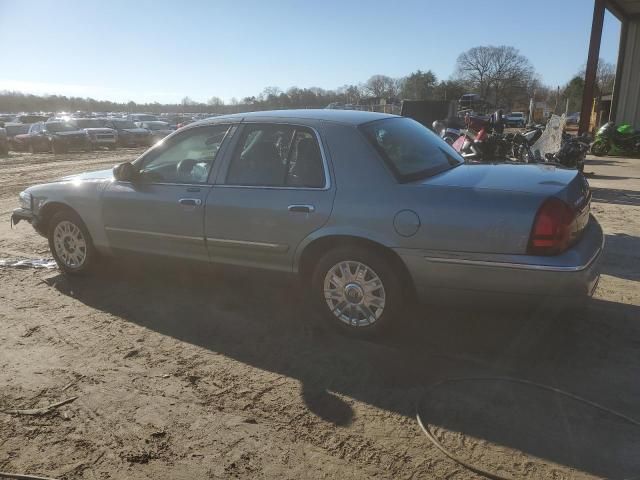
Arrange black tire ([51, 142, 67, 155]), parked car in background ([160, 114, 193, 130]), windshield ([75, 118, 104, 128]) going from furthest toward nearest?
parked car in background ([160, 114, 193, 130]) < windshield ([75, 118, 104, 128]) < black tire ([51, 142, 67, 155])

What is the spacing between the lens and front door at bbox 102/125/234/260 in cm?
439

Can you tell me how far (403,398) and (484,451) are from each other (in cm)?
61

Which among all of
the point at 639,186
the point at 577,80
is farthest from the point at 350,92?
the point at 639,186

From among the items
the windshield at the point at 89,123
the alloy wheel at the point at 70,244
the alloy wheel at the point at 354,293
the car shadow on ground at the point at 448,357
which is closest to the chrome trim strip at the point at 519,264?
the car shadow on ground at the point at 448,357

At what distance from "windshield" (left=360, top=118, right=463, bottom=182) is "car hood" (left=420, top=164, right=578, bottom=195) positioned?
133 millimetres

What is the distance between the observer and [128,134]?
2872 cm

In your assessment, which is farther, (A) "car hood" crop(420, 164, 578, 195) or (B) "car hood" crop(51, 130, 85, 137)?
(B) "car hood" crop(51, 130, 85, 137)

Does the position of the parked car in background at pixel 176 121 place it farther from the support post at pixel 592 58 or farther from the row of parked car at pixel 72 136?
the support post at pixel 592 58

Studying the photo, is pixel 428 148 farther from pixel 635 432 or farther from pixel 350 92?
pixel 350 92

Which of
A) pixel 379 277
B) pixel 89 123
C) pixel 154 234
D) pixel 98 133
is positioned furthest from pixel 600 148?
pixel 89 123

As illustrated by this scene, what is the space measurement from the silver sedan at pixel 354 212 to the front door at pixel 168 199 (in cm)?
1

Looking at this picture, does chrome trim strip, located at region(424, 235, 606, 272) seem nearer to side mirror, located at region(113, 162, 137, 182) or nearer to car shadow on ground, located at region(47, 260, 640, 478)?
car shadow on ground, located at region(47, 260, 640, 478)

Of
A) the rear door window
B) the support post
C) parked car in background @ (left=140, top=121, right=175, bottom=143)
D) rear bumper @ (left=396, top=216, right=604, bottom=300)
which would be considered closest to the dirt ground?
rear bumper @ (left=396, top=216, right=604, bottom=300)

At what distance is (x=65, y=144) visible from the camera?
25.9m
